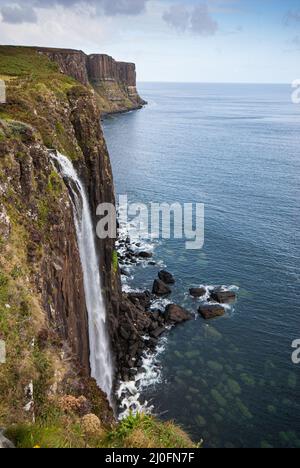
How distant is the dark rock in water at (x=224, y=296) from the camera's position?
55656 millimetres

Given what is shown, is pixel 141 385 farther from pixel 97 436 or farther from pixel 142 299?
pixel 97 436

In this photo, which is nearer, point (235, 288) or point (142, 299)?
point (142, 299)

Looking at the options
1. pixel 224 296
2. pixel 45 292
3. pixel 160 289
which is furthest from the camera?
pixel 160 289

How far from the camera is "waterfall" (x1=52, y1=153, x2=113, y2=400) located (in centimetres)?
3594

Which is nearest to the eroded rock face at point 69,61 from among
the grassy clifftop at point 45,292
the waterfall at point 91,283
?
the grassy clifftop at point 45,292

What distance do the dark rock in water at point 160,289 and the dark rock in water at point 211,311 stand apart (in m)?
6.17

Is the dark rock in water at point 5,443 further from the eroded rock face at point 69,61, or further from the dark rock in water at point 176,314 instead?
the eroded rock face at point 69,61

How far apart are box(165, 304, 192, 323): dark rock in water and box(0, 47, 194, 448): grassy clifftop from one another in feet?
67.1

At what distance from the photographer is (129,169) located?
118688mm

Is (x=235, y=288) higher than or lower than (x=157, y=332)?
higher

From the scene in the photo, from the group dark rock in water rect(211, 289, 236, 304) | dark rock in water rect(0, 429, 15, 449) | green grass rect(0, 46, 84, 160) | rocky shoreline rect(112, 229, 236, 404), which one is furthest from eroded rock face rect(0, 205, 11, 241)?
dark rock in water rect(211, 289, 236, 304)

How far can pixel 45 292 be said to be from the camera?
24.8 m

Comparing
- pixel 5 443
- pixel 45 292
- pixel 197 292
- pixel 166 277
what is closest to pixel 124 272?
pixel 166 277

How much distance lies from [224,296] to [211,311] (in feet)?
12.3
